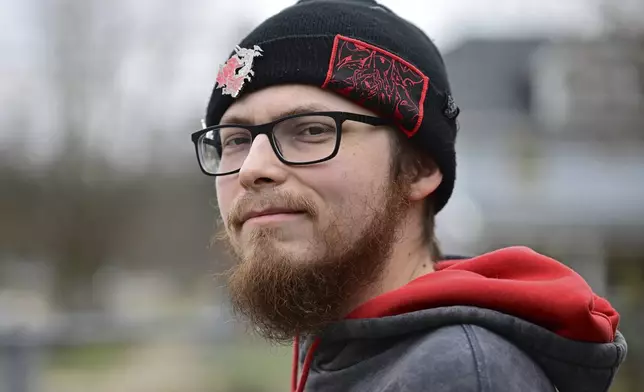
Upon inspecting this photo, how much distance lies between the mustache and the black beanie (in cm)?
28

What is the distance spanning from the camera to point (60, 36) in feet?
54.9

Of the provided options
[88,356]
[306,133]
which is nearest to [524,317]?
[306,133]

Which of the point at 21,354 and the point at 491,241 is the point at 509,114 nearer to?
the point at 491,241

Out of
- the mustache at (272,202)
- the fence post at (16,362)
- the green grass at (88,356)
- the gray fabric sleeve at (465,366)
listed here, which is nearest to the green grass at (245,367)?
the green grass at (88,356)

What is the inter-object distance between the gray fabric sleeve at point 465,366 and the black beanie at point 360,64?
0.58m

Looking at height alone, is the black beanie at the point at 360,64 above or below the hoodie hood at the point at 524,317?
above

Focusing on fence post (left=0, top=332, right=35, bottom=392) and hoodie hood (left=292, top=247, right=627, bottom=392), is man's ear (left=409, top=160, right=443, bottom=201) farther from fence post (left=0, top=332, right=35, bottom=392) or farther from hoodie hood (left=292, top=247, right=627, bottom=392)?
fence post (left=0, top=332, right=35, bottom=392)

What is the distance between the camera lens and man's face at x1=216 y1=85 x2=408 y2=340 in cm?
168

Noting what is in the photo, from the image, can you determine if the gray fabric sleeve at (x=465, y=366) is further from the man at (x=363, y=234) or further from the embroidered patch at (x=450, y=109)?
the embroidered patch at (x=450, y=109)

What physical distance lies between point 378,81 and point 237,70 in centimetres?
35

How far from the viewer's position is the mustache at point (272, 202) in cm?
167

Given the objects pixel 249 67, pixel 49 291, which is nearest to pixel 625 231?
pixel 49 291

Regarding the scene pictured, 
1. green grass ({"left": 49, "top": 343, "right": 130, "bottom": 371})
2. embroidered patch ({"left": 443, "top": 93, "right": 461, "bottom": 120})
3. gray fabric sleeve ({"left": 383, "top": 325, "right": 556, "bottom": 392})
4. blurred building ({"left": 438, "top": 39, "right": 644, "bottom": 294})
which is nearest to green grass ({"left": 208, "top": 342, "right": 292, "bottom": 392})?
green grass ({"left": 49, "top": 343, "right": 130, "bottom": 371})

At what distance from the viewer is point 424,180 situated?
6.34 feet
